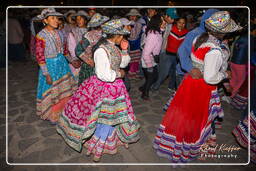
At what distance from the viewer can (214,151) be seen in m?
3.60

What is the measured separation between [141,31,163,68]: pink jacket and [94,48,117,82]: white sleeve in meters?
2.41

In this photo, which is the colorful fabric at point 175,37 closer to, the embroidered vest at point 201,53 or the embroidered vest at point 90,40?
the embroidered vest at point 90,40

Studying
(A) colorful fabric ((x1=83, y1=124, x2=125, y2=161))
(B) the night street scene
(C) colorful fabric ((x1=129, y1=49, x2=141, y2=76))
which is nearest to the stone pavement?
(B) the night street scene

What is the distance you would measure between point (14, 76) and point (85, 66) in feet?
15.0

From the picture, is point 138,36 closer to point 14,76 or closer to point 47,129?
point 47,129

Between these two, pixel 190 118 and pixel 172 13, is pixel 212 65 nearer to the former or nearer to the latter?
pixel 190 118

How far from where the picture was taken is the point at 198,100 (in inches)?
119

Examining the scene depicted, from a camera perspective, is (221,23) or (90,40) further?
(90,40)

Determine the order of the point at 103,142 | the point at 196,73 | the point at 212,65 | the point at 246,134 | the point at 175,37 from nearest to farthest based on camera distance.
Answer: the point at 212,65, the point at 196,73, the point at 103,142, the point at 246,134, the point at 175,37

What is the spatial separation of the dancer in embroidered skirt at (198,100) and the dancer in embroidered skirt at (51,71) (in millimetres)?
2038

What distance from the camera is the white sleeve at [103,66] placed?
2.76 m

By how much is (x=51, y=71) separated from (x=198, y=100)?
2565mm

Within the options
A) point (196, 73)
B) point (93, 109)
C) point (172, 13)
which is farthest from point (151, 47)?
point (93, 109)

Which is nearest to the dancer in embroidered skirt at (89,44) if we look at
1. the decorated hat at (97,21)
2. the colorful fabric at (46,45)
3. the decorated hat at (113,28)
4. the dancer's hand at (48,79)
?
the decorated hat at (97,21)
